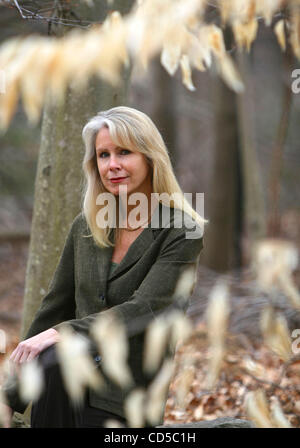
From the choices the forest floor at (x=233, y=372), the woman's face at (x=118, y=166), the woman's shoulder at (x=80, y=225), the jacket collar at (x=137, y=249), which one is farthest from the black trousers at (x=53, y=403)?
the woman's face at (x=118, y=166)

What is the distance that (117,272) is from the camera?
2.86m

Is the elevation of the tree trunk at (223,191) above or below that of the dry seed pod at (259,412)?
above

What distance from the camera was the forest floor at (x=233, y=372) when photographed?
3811mm

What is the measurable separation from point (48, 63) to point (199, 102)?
1150 centimetres

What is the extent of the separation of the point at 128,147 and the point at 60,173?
3.30 feet

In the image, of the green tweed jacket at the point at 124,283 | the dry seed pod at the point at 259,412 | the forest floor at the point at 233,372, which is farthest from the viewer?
the forest floor at the point at 233,372

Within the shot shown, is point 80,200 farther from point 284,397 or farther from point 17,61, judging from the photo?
point 17,61

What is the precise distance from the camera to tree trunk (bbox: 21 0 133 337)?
369cm

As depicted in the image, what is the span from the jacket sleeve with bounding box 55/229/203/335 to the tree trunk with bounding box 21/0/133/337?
1.08 metres

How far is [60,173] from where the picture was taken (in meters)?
3.73

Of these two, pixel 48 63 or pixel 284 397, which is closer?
pixel 48 63

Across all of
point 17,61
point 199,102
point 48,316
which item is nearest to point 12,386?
point 48,316

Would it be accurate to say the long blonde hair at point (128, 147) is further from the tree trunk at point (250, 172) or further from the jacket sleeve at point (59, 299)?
the tree trunk at point (250, 172)

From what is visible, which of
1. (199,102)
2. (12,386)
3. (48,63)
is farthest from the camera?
(199,102)
